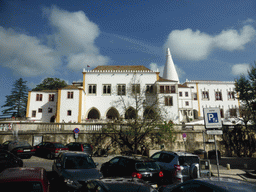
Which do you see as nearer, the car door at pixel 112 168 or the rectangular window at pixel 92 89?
the car door at pixel 112 168

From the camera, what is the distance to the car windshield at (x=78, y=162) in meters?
7.58

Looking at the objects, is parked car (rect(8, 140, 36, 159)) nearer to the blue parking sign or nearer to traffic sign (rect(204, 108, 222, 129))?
traffic sign (rect(204, 108, 222, 129))

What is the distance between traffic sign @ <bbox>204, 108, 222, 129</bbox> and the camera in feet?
27.4

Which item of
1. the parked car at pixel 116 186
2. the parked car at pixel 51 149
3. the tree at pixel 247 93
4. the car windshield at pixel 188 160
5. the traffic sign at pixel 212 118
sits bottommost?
the parked car at pixel 51 149

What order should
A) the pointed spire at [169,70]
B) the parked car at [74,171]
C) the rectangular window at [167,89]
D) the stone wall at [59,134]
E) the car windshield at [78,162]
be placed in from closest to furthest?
the parked car at [74,171] → the car windshield at [78,162] → the stone wall at [59,134] → the rectangular window at [167,89] → the pointed spire at [169,70]

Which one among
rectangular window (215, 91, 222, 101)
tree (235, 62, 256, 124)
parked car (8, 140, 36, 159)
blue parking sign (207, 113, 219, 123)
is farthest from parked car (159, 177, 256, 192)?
rectangular window (215, 91, 222, 101)

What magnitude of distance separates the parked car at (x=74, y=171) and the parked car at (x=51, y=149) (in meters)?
8.78

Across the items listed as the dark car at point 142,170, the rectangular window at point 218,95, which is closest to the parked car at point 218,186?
the dark car at point 142,170

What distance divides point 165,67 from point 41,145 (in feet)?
177

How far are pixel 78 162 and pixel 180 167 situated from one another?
4670 millimetres

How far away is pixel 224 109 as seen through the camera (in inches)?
2087

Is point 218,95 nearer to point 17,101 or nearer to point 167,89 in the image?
point 167,89

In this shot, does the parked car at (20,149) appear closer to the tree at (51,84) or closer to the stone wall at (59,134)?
the stone wall at (59,134)

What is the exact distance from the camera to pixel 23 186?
3.61 metres
